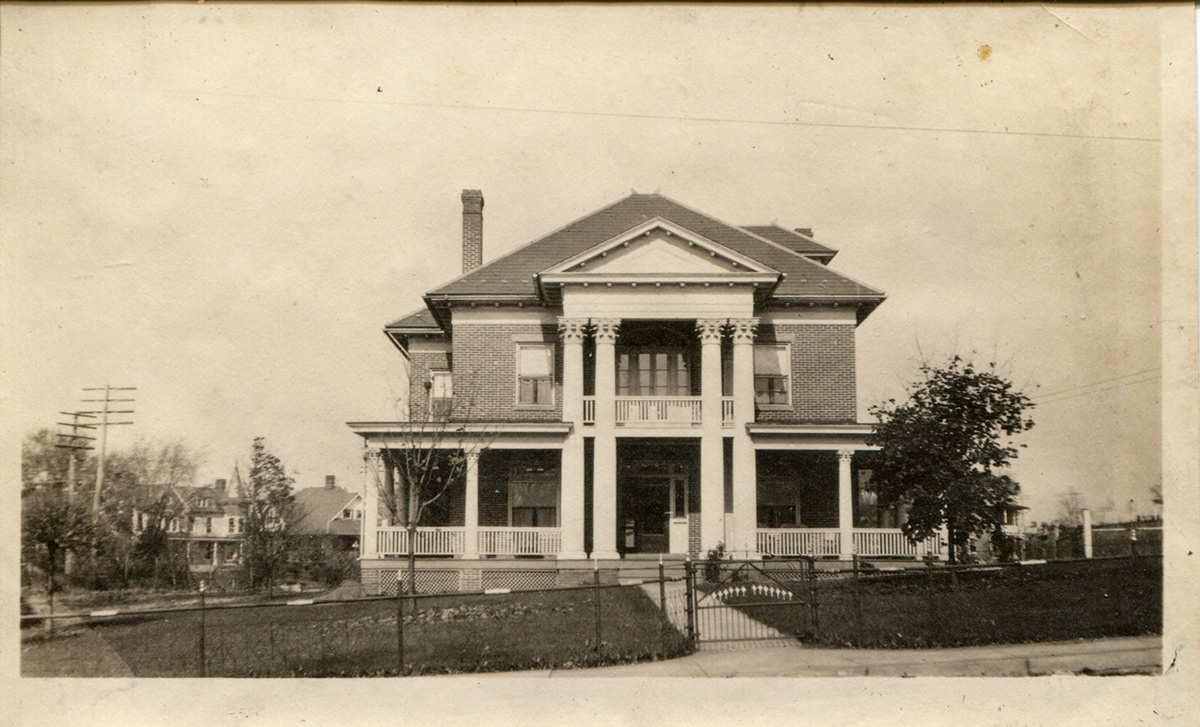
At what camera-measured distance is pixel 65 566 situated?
37.7 ft

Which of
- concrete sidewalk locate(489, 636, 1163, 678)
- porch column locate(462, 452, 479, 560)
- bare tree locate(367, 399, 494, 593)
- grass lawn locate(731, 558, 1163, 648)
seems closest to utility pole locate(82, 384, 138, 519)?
concrete sidewalk locate(489, 636, 1163, 678)

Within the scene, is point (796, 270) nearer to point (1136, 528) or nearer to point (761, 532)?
point (761, 532)

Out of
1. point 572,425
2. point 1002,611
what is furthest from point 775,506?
point 1002,611

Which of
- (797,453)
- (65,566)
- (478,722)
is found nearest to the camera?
(478,722)

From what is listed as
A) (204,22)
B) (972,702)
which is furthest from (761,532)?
(204,22)

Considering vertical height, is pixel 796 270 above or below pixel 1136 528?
above

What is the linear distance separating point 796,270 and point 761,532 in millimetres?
6266

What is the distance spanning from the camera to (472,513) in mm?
19047

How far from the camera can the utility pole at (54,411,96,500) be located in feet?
33.4

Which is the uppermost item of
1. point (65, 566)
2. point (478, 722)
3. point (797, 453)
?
point (797, 453)

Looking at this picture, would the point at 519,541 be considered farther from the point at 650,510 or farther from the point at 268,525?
the point at 268,525

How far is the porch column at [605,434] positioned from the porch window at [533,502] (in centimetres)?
213

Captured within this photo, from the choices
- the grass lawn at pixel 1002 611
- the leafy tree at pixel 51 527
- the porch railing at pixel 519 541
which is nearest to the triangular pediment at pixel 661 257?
the porch railing at pixel 519 541

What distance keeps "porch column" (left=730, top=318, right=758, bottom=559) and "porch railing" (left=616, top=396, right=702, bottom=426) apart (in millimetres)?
910
